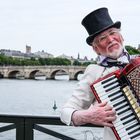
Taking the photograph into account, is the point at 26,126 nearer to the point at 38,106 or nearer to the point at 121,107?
the point at 121,107

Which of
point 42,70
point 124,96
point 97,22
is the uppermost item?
point 42,70

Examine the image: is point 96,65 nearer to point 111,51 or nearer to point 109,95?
point 111,51

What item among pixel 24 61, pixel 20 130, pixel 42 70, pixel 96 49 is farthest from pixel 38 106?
pixel 24 61

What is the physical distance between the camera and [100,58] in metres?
2.54

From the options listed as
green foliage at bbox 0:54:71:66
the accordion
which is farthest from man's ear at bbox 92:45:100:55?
green foliage at bbox 0:54:71:66

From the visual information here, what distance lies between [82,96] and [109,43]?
1.02 ft

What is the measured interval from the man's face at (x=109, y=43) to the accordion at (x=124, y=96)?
0.17 meters

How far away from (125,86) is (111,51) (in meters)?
0.26

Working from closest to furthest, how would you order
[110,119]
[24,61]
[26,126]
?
[110,119], [26,126], [24,61]

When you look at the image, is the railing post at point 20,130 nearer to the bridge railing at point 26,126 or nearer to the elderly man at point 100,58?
the bridge railing at point 26,126

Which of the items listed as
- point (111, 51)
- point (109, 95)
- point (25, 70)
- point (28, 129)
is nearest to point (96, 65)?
point (111, 51)

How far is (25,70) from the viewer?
74.6 meters

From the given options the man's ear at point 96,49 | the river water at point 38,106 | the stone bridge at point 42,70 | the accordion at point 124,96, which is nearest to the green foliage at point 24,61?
the stone bridge at point 42,70

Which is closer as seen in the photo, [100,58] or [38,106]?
[100,58]
